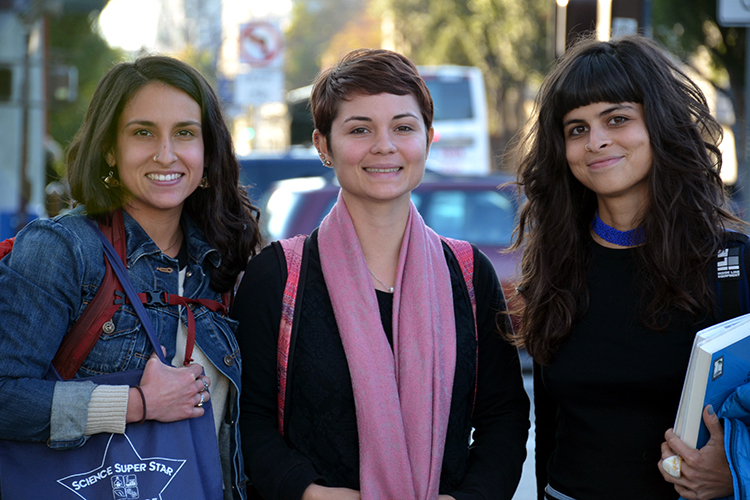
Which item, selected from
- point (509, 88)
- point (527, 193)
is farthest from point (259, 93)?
point (509, 88)

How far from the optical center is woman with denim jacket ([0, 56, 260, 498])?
217cm

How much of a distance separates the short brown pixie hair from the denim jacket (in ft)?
2.17

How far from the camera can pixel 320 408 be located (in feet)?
8.21

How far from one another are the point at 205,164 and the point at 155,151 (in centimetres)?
26

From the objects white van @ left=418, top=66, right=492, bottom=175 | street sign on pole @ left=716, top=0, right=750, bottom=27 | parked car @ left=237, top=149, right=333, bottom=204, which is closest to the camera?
street sign on pole @ left=716, top=0, right=750, bottom=27

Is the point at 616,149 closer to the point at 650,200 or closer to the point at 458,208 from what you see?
the point at 650,200

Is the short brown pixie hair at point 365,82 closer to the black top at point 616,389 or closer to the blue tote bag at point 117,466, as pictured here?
the black top at point 616,389

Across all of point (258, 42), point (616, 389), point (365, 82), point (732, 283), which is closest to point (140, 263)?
point (365, 82)

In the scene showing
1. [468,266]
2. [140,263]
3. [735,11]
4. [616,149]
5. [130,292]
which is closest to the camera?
[130,292]

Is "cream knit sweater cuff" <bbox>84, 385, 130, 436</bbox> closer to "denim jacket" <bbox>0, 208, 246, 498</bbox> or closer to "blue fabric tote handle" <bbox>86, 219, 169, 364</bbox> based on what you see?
"denim jacket" <bbox>0, 208, 246, 498</bbox>

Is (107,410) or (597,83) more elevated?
(597,83)

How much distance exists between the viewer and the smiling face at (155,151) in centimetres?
252

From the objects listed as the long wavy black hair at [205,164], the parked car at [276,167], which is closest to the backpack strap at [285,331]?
the long wavy black hair at [205,164]

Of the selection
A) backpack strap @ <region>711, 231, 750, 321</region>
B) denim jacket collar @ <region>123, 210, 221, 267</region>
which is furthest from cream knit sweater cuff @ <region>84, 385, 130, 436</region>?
backpack strap @ <region>711, 231, 750, 321</region>
